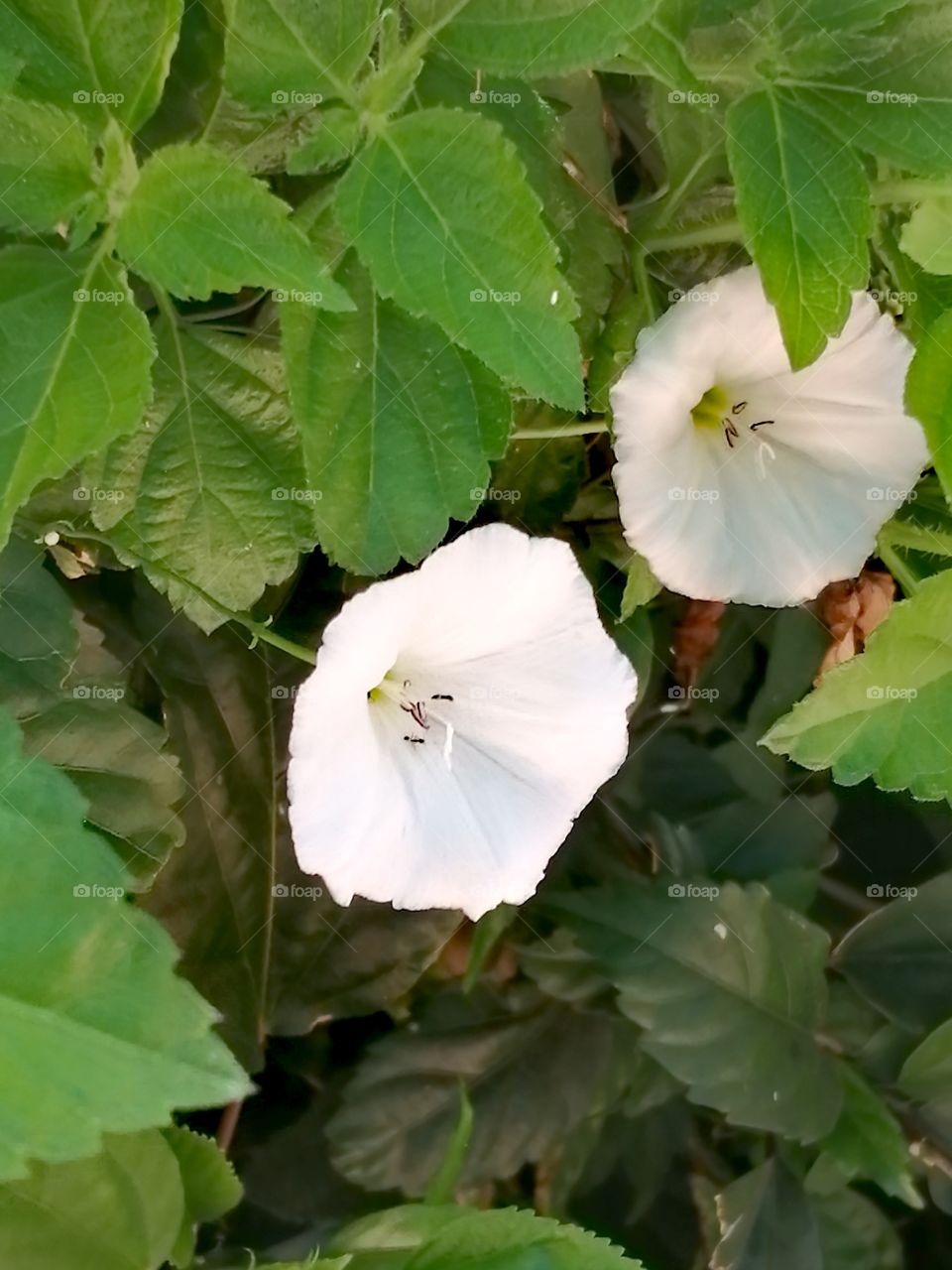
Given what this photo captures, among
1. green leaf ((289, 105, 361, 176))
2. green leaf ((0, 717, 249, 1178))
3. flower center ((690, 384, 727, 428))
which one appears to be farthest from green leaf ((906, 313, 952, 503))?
green leaf ((0, 717, 249, 1178))

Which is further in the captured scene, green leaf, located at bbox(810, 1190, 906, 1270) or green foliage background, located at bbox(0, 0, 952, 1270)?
green leaf, located at bbox(810, 1190, 906, 1270)

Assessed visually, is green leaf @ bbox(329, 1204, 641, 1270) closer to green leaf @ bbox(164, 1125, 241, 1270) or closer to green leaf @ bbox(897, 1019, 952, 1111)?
green leaf @ bbox(164, 1125, 241, 1270)

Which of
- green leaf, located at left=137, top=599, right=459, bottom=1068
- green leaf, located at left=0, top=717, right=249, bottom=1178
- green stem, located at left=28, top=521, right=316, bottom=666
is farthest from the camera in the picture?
green leaf, located at left=137, top=599, right=459, bottom=1068

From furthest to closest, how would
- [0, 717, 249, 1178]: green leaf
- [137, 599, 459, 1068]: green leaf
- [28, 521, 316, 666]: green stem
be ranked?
[137, 599, 459, 1068]: green leaf → [28, 521, 316, 666]: green stem → [0, 717, 249, 1178]: green leaf

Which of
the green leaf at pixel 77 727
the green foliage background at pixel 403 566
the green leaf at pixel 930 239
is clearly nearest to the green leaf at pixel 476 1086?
the green foliage background at pixel 403 566

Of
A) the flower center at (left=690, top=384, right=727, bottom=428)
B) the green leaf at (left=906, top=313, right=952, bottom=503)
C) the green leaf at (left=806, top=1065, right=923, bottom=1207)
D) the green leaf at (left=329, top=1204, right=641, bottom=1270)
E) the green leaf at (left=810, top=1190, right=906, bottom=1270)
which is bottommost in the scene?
the green leaf at (left=810, top=1190, right=906, bottom=1270)

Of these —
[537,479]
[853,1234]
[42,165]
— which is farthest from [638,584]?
[853,1234]

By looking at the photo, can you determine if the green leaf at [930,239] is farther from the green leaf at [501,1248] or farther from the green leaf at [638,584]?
the green leaf at [501,1248]

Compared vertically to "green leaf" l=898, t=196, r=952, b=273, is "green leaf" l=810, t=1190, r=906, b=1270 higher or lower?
lower
